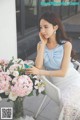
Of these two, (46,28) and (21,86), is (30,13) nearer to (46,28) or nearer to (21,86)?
(46,28)

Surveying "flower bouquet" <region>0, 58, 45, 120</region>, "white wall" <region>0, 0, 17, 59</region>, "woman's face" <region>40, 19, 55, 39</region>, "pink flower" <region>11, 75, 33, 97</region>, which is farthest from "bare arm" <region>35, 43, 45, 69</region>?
"white wall" <region>0, 0, 17, 59</region>

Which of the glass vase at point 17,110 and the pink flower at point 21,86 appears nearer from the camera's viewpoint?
the pink flower at point 21,86

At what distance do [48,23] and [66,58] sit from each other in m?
0.34

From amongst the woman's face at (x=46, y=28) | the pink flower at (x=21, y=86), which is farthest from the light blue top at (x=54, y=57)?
the pink flower at (x=21, y=86)

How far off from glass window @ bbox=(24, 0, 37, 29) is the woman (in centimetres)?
249

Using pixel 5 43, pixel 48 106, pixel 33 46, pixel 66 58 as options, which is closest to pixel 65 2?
pixel 33 46

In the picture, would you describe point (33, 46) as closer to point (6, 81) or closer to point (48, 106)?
point (48, 106)

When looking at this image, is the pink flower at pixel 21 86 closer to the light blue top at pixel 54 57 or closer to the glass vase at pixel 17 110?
the glass vase at pixel 17 110

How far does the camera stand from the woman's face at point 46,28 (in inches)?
83.0

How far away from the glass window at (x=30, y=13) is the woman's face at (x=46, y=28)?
2.51 m

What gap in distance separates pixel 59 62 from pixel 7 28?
148 centimetres

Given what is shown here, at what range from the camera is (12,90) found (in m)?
1.67

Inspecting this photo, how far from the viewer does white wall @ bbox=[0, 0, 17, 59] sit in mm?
3326

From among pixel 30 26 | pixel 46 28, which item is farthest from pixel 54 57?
pixel 30 26
